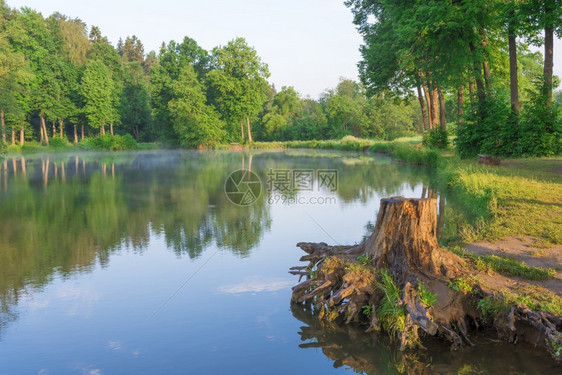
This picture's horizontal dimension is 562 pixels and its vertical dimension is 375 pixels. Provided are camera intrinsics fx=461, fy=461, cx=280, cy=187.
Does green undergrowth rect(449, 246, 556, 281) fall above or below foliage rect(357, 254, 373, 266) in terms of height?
below

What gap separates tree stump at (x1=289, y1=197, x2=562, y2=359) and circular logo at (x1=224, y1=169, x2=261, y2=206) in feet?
33.4

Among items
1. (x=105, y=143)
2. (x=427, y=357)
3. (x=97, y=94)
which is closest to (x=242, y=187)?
(x=427, y=357)

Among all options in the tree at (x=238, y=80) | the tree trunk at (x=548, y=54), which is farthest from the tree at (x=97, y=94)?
the tree trunk at (x=548, y=54)

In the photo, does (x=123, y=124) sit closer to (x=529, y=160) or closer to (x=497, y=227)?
(x=529, y=160)

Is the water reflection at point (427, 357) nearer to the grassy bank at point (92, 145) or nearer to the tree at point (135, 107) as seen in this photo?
the grassy bank at point (92, 145)

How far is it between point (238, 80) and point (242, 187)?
50868 mm

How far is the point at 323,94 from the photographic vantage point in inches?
4414

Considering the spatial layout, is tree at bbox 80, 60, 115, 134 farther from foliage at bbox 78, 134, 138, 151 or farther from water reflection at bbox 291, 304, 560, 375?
water reflection at bbox 291, 304, 560, 375

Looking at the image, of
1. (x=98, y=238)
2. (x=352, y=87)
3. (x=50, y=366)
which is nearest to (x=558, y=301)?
(x=50, y=366)

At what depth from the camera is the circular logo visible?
58.4 feet

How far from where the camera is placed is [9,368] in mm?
5293

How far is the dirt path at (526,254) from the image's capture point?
620 centimetres

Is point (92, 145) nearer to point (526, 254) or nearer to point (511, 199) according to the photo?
point (511, 199)

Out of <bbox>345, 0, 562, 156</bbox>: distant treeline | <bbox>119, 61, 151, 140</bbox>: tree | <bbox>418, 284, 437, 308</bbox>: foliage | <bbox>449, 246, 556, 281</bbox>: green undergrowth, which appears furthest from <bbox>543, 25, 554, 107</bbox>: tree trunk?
<bbox>119, 61, 151, 140</bbox>: tree
